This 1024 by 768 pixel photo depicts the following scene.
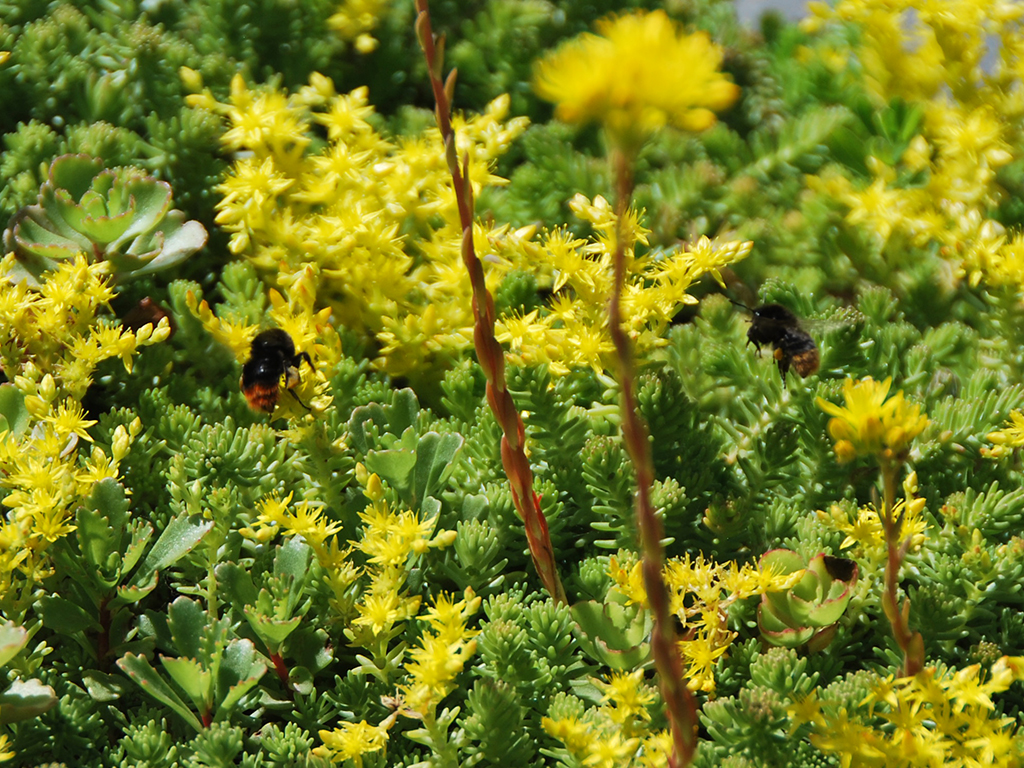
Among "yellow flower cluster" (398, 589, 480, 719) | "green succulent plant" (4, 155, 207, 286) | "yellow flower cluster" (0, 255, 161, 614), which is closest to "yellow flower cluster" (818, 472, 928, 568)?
"yellow flower cluster" (398, 589, 480, 719)

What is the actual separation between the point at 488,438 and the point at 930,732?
2.22 ft

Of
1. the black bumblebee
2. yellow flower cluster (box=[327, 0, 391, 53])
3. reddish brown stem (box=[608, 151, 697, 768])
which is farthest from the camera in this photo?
yellow flower cluster (box=[327, 0, 391, 53])

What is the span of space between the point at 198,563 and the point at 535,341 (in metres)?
0.55

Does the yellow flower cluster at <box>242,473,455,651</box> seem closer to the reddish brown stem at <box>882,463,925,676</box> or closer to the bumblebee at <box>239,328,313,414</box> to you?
the bumblebee at <box>239,328,313,414</box>

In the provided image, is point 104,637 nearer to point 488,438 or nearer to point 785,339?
point 488,438

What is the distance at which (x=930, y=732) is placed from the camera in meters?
1.02

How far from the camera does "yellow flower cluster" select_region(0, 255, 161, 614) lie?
4.03 ft

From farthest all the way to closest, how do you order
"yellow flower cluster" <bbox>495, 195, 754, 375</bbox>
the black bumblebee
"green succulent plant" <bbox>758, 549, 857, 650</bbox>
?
1. the black bumblebee
2. "yellow flower cluster" <bbox>495, 195, 754, 375</bbox>
3. "green succulent plant" <bbox>758, 549, 857, 650</bbox>

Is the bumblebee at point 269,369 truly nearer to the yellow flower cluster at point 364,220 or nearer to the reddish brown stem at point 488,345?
the yellow flower cluster at point 364,220

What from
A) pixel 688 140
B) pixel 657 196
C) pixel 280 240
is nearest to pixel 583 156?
pixel 657 196

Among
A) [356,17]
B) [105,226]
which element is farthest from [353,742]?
[356,17]

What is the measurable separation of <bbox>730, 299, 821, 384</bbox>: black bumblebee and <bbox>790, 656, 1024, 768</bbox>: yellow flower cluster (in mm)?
506

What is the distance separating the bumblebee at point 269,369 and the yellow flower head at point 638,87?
0.84m

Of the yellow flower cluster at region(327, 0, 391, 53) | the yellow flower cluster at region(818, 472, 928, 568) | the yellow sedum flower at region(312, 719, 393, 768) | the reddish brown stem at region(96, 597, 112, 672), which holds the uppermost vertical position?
the yellow flower cluster at region(327, 0, 391, 53)
